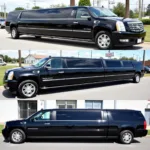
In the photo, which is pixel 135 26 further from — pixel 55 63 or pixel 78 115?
pixel 78 115

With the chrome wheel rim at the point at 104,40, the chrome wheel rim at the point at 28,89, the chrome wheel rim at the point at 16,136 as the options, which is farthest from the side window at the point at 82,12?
the chrome wheel rim at the point at 16,136

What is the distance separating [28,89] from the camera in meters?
8.77

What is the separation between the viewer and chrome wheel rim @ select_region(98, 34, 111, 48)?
26.5 feet

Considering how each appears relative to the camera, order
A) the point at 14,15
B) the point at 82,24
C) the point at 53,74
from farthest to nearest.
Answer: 1. the point at 14,15
2. the point at 53,74
3. the point at 82,24

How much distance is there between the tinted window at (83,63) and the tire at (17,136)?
293cm

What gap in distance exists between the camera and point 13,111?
20250 mm

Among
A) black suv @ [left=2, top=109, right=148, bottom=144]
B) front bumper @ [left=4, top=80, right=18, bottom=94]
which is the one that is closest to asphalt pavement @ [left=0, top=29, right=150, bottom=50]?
front bumper @ [left=4, top=80, right=18, bottom=94]

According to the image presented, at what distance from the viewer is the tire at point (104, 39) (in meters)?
8.04

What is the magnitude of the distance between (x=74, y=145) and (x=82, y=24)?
4.17 metres

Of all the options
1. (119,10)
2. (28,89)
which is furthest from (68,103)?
(119,10)

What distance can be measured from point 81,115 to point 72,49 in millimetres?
2700

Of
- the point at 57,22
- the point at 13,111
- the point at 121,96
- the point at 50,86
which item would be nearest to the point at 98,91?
the point at 121,96

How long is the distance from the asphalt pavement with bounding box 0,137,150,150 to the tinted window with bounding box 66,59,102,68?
2768 millimetres

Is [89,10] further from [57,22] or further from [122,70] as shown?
[122,70]
